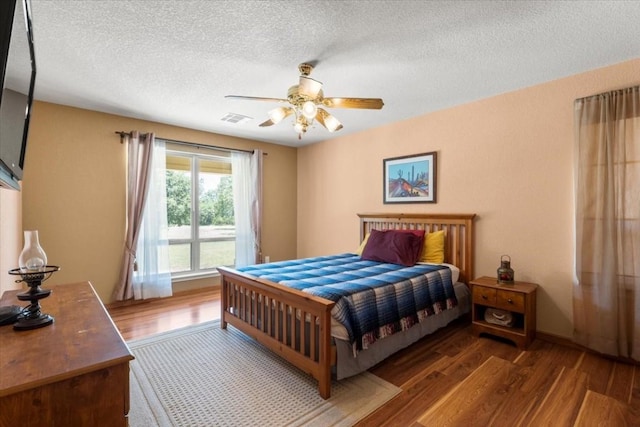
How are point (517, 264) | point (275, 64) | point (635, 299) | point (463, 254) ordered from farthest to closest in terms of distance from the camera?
point (463, 254) → point (517, 264) → point (275, 64) → point (635, 299)

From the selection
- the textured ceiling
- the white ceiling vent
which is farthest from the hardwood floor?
the white ceiling vent

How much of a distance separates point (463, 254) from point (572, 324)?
108cm

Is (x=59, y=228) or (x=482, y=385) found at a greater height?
(x=59, y=228)

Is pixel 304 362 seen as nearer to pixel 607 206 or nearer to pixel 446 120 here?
pixel 607 206

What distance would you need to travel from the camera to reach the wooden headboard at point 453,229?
10.7 ft

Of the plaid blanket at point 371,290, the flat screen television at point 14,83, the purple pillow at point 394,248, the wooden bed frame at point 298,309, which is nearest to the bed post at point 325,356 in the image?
the wooden bed frame at point 298,309

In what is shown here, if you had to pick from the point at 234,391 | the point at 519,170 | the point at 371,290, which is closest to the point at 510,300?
the point at 519,170

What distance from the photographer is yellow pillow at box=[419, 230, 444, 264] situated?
335cm

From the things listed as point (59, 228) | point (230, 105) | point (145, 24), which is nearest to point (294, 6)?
point (145, 24)

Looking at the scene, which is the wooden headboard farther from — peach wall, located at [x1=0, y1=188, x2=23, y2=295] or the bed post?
peach wall, located at [x1=0, y1=188, x2=23, y2=295]

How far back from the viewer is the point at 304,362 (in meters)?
2.10

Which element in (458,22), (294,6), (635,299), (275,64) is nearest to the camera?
(294,6)

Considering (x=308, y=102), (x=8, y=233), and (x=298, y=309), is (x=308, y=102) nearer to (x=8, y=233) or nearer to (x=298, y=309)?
(x=298, y=309)

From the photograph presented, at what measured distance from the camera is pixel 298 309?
219 cm
